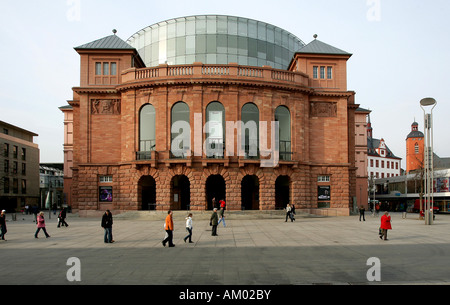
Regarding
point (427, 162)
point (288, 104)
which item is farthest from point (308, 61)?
point (427, 162)

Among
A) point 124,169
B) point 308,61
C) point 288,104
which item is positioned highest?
point 308,61

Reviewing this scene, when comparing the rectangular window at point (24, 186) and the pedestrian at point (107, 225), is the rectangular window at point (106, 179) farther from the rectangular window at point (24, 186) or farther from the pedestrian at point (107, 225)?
the rectangular window at point (24, 186)

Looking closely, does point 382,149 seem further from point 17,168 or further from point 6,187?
point 6,187

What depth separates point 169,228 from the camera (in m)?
17.5

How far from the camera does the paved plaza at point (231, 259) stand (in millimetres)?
10867

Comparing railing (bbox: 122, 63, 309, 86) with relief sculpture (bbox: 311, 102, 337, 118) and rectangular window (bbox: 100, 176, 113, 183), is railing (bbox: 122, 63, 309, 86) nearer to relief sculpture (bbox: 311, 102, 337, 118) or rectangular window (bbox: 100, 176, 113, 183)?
relief sculpture (bbox: 311, 102, 337, 118)

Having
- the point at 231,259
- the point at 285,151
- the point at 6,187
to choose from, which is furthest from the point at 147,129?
the point at 6,187

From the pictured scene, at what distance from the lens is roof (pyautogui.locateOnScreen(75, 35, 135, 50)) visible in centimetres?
4050

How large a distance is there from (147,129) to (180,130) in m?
3.87

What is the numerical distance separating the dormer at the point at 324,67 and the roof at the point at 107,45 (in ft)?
65.5
